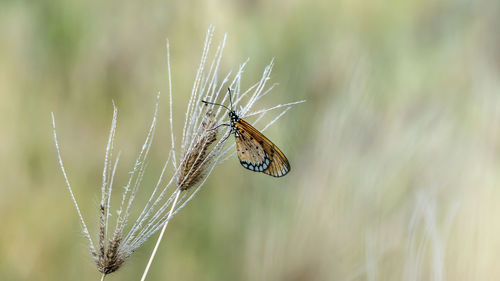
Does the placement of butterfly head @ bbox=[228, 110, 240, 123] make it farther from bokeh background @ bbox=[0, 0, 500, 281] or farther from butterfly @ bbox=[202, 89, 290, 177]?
bokeh background @ bbox=[0, 0, 500, 281]

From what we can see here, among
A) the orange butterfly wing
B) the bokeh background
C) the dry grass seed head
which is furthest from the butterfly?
the bokeh background

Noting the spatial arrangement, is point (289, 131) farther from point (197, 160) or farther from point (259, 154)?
point (197, 160)

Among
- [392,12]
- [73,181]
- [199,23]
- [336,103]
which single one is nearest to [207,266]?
[73,181]

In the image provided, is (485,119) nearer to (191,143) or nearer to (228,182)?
(228,182)

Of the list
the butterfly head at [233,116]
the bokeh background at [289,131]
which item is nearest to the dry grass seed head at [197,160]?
the butterfly head at [233,116]

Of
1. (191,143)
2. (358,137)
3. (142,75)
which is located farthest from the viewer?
(142,75)

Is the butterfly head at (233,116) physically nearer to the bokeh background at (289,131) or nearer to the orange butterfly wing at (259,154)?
the orange butterfly wing at (259,154)

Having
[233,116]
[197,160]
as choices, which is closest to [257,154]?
[233,116]
